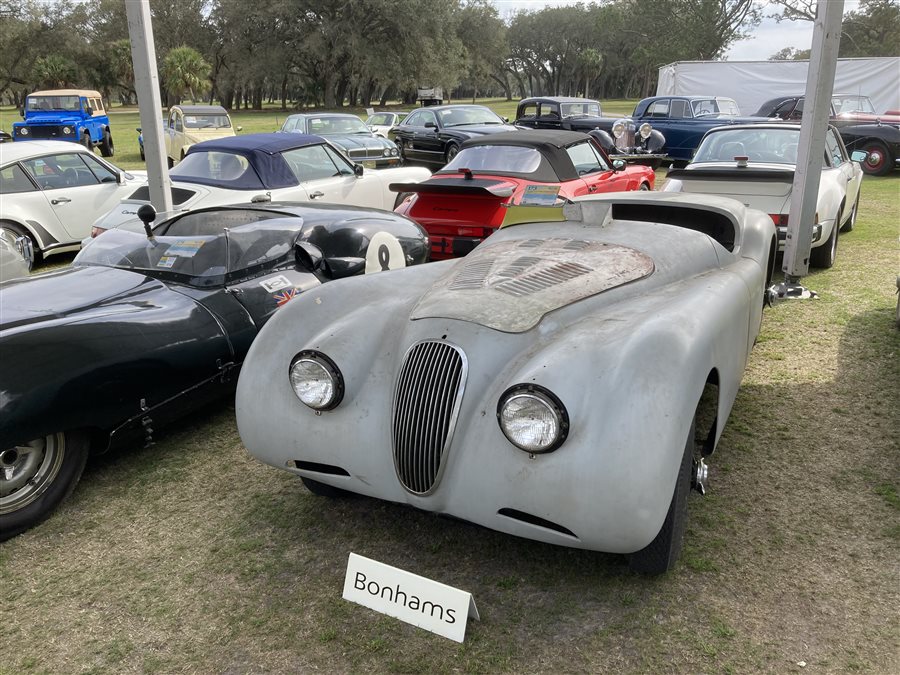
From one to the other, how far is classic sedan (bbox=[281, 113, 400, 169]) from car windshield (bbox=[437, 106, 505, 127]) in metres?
1.42

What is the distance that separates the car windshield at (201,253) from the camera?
168 inches

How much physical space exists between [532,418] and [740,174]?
5.71 m

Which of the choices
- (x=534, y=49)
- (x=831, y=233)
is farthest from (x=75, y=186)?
(x=534, y=49)

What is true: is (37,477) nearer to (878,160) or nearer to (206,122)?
(206,122)

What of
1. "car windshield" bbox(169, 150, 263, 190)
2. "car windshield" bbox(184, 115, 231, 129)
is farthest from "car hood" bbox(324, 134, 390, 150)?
"car windshield" bbox(169, 150, 263, 190)

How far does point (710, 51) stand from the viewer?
46188mm

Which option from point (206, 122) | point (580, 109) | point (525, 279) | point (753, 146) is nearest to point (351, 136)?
point (206, 122)

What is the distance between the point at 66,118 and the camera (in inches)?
819

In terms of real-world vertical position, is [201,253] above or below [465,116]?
below

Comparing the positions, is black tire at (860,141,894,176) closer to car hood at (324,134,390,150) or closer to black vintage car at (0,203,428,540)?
car hood at (324,134,390,150)

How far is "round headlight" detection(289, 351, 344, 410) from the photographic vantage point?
2734 mm

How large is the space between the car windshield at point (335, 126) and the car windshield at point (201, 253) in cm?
1085

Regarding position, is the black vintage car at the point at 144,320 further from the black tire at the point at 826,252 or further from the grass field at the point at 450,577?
the black tire at the point at 826,252

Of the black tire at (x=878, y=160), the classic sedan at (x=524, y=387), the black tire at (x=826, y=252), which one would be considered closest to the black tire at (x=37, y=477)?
the classic sedan at (x=524, y=387)
